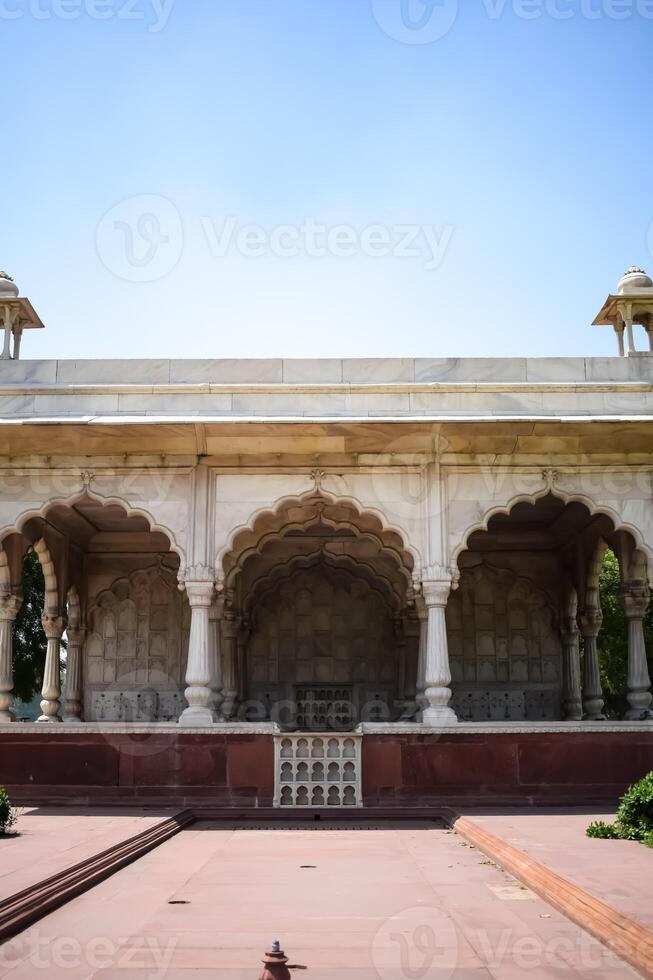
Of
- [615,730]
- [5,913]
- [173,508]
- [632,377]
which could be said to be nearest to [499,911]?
[5,913]

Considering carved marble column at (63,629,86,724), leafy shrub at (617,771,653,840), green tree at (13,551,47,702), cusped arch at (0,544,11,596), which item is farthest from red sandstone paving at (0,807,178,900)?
green tree at (13,551,47,702)

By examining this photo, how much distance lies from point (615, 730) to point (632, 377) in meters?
4.52

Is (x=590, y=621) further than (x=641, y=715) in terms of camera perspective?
Yes

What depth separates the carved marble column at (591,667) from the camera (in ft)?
53.4

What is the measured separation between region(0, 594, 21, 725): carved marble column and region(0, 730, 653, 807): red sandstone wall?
950 mm

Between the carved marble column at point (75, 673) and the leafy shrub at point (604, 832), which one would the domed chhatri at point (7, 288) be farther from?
the leafy shrub at point (604, 832)

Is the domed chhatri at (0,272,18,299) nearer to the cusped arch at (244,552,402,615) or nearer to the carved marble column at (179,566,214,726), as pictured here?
the carved marble column at (179,566,214,726)

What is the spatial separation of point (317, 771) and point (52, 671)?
629 cm

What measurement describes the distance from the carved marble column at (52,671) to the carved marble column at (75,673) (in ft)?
0.63

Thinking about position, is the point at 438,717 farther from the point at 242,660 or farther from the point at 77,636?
the point at 77,636

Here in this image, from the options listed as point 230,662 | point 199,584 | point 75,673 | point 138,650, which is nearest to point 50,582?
point 75,673

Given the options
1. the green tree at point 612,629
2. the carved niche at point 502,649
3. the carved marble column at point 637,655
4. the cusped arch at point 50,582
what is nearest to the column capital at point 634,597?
the carved marble column at point 637,655

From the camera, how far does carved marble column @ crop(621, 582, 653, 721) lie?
43.6 feet

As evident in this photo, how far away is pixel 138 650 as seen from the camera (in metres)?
17.0
